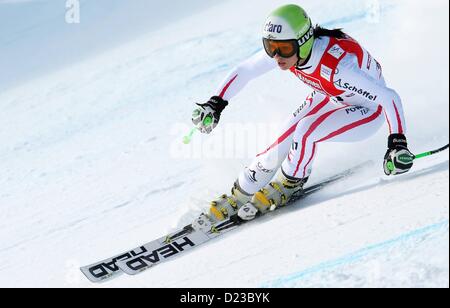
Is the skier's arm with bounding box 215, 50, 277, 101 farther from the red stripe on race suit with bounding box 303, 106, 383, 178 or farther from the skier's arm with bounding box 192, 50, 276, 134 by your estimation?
the red stripe on race suit with bounding box 303, 106, 383, 178

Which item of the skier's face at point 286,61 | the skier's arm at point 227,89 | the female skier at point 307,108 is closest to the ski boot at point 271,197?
the female skier at point 307,108

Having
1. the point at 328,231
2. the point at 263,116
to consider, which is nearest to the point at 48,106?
the point at 263,116

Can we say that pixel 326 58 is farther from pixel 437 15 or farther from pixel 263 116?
pixel 437 15

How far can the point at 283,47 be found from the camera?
4.27 meters

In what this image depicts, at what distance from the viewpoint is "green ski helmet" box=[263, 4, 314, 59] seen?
4.22 metres

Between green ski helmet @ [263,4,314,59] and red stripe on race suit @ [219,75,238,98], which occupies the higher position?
green ski helmet @ [263,4,314,59]

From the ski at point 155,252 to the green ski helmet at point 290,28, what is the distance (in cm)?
117

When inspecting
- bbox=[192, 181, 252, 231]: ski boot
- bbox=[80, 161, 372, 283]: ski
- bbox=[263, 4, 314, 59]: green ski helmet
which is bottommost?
bbox=[80, 161, 372, 283]: ski

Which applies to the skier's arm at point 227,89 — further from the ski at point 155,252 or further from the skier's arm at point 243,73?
the ski at point 155,252

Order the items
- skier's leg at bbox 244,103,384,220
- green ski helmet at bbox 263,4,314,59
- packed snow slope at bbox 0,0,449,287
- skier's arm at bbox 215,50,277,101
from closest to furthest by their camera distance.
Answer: packed snow slope at bbox 0,0,449,287 < green ski helmet at bbox 263,4,314,59 < skier's leg at bbox 244,103,384,220 < skier's arm at bbox 215,50,277,101

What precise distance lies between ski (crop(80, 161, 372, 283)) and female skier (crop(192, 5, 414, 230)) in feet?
0.25

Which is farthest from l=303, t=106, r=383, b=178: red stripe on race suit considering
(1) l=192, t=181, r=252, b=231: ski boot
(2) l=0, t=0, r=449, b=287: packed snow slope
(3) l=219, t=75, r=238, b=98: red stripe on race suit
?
(3) l=219, t=75, r=238, b=98: red stripe on race suit

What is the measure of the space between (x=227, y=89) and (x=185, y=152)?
196cm

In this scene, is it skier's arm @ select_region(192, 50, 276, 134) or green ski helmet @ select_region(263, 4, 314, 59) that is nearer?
green ski helmet @ select_region(263, 4, 314, 59)
